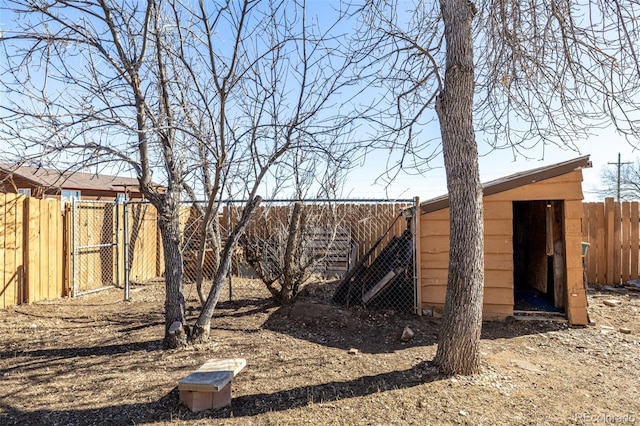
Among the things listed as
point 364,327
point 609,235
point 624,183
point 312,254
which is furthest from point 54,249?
point 624,183

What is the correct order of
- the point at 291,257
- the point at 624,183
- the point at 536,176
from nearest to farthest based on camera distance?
1. the point at 536,176
2. the point at 291,257
3. the point at 624,183

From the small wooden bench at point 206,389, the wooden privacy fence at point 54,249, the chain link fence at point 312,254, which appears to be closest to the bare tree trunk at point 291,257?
the chain link fence at point 312,254

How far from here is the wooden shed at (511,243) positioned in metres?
5.31

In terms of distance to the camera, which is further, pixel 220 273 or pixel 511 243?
pixel 511 243

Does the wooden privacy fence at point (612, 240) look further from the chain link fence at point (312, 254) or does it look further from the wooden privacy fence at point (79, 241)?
the chain link fence at point (312, 254)

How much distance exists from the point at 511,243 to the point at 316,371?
11.4 ft

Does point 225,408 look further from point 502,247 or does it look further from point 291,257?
point 502,247

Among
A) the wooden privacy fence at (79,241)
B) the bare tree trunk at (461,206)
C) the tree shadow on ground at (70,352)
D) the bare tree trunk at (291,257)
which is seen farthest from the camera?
the wooden privacy fence at (79,241)

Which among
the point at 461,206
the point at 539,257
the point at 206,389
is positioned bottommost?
the point at 206,389

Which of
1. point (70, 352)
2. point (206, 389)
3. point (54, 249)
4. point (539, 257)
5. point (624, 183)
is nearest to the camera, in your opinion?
point (206, 389)

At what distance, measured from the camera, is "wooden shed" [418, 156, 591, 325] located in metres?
5.31

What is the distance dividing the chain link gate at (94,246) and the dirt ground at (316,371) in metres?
1.60

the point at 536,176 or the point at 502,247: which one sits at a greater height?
the point at 536,176

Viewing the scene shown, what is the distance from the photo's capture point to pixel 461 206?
3408 mm
